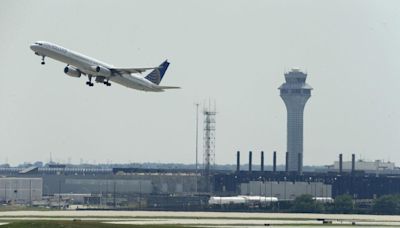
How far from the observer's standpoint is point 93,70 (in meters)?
170

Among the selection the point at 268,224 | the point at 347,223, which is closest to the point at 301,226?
the point at 268,224

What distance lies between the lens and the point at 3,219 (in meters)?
186

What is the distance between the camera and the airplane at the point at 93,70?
168 meters

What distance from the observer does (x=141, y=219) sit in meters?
193

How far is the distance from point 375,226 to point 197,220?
88.3ft

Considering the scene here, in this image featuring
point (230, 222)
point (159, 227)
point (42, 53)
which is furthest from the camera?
point (230, 222)

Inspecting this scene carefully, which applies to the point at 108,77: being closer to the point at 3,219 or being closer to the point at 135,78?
the point at 135,78

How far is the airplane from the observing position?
553 ft

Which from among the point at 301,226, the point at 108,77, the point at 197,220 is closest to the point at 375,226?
the point at 301,226

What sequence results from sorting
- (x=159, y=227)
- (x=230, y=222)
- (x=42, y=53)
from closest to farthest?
(x=159, y=227) → (x=42, y=53) → (x=230, y=222)

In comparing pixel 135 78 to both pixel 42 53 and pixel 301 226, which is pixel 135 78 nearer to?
pixel 42 53

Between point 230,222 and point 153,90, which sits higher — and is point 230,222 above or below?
below

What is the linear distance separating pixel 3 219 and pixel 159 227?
3906 cm

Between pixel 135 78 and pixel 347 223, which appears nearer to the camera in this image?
pixel 135 78
